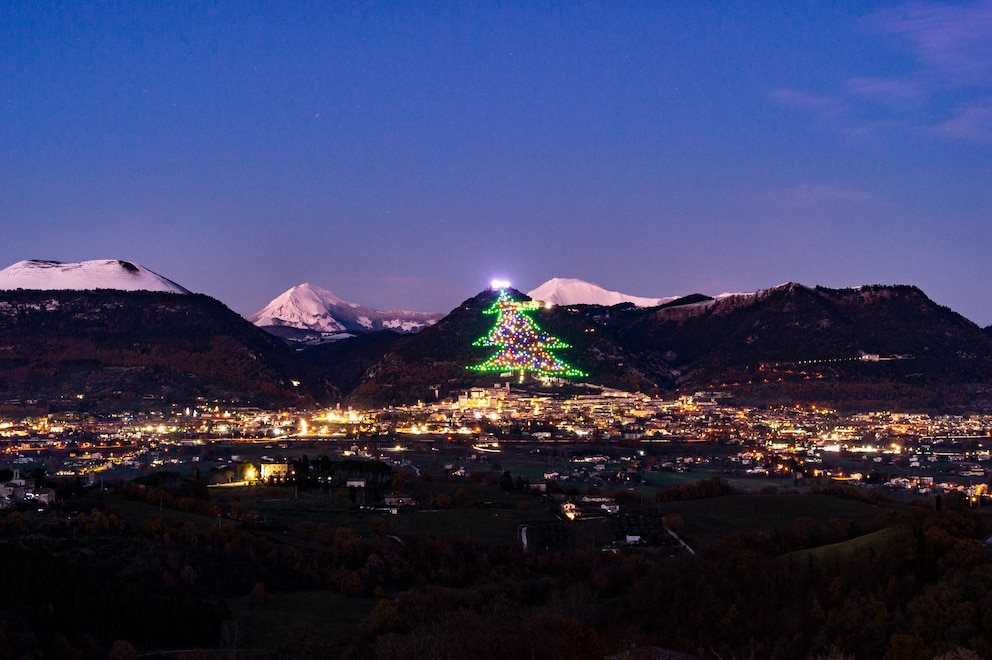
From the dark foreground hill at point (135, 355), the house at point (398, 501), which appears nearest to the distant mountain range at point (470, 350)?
the dark foreground hill at point (135, 355)

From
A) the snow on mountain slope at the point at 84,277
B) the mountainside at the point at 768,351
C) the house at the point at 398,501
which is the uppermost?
the snow on mountain slope at the point at 84,277

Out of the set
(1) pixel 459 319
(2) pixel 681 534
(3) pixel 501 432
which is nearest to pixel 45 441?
(3) pixel 501 432

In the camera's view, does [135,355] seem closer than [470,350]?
Yes

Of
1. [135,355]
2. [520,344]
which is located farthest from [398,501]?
[520,344]

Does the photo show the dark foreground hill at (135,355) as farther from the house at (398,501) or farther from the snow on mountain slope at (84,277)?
the house at (398,501)

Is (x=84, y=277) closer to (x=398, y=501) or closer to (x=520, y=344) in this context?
(x=520, y=344)
